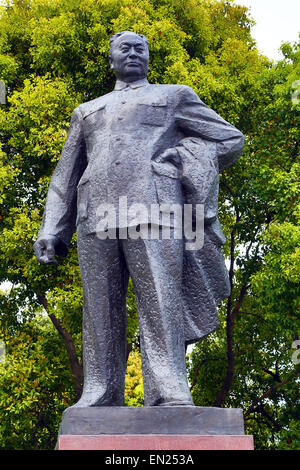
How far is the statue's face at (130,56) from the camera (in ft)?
18.2

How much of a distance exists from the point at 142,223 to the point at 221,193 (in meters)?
10.5

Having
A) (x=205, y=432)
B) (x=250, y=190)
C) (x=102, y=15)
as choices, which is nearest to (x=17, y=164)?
(x=102, y=15)

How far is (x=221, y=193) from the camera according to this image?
50.5ft

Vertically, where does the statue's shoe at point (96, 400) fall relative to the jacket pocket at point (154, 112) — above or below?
below

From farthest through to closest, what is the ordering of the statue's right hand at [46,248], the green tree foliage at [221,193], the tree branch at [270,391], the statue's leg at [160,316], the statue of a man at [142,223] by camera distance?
the tree branch at [270,391] → the green tree foliage at [221,193] → the statue's right hand at [46,248] → the statue of a man at [142,223] → the statue's leg at [160,316]

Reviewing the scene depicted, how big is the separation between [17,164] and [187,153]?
27.8ft

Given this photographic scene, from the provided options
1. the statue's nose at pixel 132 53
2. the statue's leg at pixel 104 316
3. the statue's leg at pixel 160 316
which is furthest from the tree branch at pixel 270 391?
the statue's nose at pixel 132 53

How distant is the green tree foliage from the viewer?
12.5 meters

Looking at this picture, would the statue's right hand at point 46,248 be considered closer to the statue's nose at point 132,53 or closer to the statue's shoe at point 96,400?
the statue's shoe at point 96,400

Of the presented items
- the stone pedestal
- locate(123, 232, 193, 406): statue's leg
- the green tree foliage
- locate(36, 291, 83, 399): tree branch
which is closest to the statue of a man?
locate(123, 232, 193, 406): statue's leg

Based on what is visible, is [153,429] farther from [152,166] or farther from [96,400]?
[152,166]

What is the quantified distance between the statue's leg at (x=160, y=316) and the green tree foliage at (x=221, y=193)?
271 inches

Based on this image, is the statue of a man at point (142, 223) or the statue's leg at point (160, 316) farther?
the statue of a man at point (142, 223)

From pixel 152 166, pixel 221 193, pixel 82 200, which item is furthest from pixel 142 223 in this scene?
pixel 221 193
